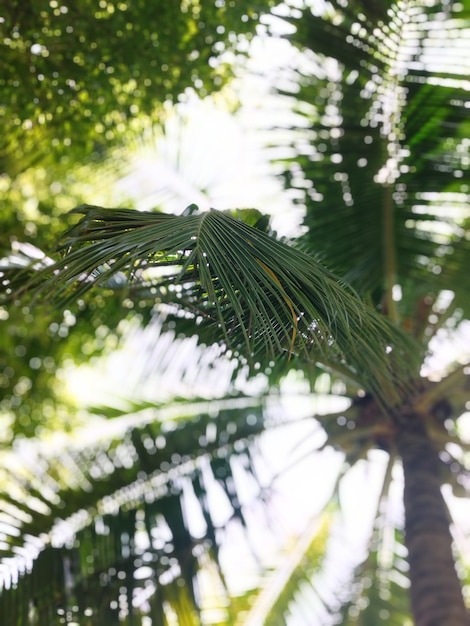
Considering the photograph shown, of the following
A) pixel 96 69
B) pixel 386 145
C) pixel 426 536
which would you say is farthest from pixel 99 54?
pixel 426 536

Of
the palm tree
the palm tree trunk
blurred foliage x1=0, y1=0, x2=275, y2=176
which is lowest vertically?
the palm tree trunk

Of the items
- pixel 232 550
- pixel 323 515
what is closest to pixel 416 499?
pixel 232 550

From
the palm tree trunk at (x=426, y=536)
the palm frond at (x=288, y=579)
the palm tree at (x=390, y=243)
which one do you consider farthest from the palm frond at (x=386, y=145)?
the palm frond at (x=288, y=579)

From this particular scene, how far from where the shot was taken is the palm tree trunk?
3.59 m

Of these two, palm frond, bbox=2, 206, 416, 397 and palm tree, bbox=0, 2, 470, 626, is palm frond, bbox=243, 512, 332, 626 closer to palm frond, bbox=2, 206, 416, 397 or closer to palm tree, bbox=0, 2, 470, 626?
palm tree, bbox=0, 2, 470, 626

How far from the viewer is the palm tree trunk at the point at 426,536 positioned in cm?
359

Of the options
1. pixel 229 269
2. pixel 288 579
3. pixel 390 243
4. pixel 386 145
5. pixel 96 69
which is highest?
pixel 96 69

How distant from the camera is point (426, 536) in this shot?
3.85 meters

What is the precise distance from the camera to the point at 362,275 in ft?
13.0

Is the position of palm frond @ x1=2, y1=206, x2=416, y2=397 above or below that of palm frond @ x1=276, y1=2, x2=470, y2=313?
below

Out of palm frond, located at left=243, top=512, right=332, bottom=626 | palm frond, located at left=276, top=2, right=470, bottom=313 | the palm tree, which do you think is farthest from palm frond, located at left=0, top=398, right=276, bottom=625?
palm frond, located at left=276, top=2, right=470, bottom=313

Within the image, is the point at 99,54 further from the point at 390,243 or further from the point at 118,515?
the point at 118,515

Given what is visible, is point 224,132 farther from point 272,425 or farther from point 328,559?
point 328,559

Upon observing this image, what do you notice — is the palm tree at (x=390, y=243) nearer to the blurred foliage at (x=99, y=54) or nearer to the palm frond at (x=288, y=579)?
the blurred foliage at (x=99, y=54)
